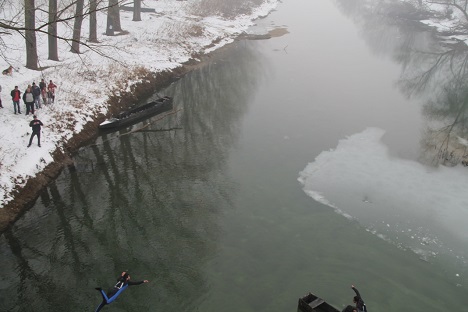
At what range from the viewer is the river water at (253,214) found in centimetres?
1462

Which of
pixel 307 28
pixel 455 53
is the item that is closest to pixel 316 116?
pixel 455 53

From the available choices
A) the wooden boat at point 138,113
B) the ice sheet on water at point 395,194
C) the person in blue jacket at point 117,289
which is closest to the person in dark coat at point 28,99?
the wooden boat at point 138,113

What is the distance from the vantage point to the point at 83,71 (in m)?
29.9

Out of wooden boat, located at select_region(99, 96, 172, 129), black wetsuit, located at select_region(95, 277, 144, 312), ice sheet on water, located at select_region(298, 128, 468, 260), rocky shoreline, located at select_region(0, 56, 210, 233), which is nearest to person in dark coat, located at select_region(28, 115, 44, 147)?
rocky shoreline, located at select_region(0, 56, 210, 233)

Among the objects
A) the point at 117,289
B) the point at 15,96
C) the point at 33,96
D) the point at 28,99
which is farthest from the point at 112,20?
the point at 117,289

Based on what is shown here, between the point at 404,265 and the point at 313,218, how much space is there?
4.40 meters

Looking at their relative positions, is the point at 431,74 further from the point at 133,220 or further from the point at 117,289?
the point at 117,289

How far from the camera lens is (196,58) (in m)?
41.0

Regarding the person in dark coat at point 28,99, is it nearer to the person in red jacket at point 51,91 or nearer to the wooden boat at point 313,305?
the person in red jacket at point 51,91

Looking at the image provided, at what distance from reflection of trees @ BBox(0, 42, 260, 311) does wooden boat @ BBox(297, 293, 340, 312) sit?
3658 millimetres

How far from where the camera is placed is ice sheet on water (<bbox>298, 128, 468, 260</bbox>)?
17.8 m

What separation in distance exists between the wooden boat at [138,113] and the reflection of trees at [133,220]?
0.99 metres

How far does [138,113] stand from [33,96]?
21.9 ft

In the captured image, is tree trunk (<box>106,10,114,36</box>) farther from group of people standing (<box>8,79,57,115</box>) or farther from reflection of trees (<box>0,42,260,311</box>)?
reflection of trees (<box>0,42,260,311</box>)
